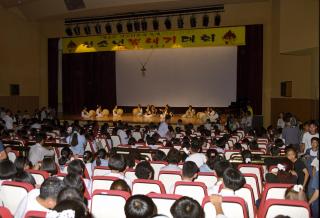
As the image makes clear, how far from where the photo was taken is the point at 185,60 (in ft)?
67.6

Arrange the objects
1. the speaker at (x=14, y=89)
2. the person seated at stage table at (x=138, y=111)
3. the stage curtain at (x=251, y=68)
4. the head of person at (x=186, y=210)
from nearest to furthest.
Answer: the head of person at (x=186, y=210), the stage curtain at (x=251, y=68), the speaker at (x=14, y=89), the person seated at stage table at (x=138, y=111)

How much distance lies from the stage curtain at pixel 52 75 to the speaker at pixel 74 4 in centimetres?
475

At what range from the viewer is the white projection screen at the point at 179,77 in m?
19.7

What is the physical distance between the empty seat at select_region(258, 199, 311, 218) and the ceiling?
44.3ft

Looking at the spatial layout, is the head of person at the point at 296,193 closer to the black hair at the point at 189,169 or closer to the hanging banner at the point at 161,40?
the black hair at the point at 189,169

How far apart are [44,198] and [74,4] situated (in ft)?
48.8

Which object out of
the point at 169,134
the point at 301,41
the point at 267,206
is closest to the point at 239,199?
the point at 267,206

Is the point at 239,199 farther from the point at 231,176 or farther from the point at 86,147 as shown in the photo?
the point at 86,147

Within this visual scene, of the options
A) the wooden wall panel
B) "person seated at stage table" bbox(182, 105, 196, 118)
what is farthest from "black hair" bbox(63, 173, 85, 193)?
"person seated at stage table" bbox(182, 105, 196, 118)

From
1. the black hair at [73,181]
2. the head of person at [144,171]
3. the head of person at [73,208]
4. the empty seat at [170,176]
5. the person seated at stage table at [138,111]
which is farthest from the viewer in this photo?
the person seated at stage table at [138,111]

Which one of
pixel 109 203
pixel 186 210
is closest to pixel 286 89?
pixel 109 203

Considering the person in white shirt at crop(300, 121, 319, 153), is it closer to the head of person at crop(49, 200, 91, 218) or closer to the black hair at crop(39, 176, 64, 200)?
the black hair at crop(39, 176, 64, 200)

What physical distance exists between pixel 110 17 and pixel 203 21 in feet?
14.9

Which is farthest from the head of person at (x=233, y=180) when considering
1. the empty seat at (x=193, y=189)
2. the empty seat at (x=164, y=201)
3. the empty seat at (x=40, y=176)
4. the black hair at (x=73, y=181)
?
the empty seat at (x=40, y=176)
